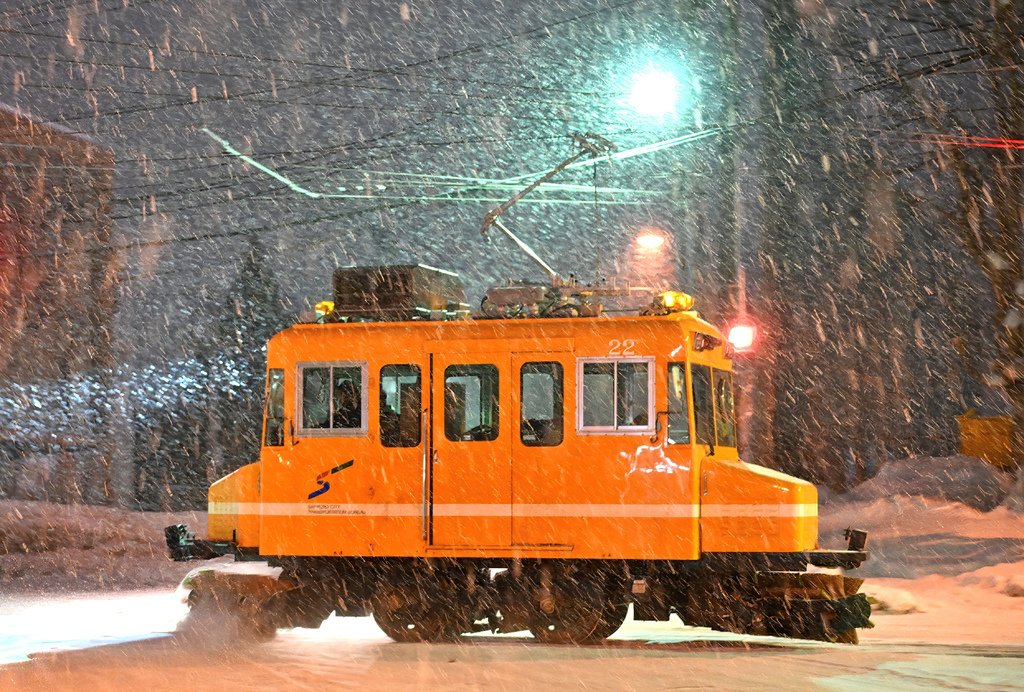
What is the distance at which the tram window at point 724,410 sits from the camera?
1362 centimetres

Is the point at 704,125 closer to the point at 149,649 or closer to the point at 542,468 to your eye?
the point at 542,468

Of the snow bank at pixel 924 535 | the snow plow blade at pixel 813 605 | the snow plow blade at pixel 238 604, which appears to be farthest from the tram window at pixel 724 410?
the snow bank at pixel 924 535

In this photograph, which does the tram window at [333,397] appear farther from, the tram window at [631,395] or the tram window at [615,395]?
the tram window at [631,395]

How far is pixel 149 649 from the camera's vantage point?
1305 cm

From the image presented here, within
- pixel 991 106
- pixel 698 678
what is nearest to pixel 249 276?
pixel 991 106

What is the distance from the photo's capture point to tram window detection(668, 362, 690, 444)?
12.9 meters

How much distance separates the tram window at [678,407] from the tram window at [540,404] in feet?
3.57

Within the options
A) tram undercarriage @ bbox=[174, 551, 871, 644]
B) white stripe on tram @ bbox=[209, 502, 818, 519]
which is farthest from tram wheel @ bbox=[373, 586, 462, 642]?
white stripe on tram @ bbox=[209, 502, 818, 519]

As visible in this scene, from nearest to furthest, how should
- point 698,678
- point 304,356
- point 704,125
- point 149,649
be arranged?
point 698,678 → point 149,649 → point 304,356 → point 704,125

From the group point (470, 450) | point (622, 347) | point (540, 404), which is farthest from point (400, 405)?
point (622, 347)

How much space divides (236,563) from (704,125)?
13005 mm

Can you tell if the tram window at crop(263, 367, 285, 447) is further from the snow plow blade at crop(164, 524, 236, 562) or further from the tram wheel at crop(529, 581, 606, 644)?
the tram wheel at crop(529, 581, 606, 644)

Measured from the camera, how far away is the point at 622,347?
13.1m

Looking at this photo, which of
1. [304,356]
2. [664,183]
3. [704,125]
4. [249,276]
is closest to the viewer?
[304,356]
